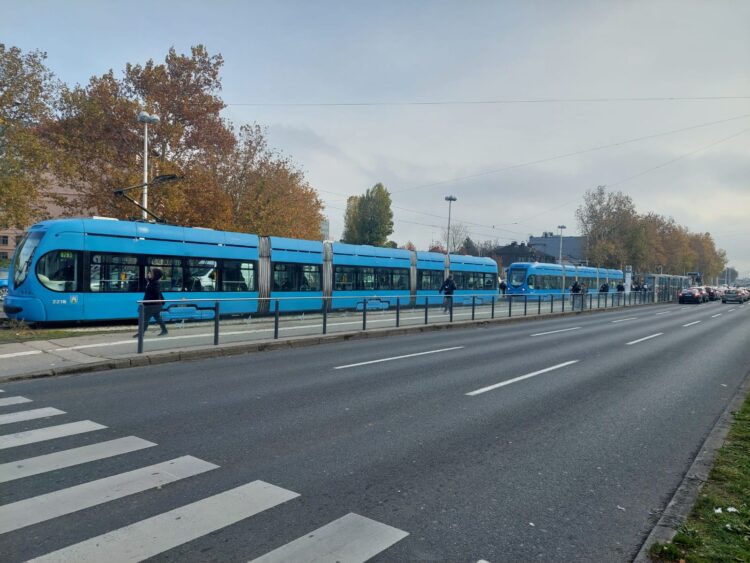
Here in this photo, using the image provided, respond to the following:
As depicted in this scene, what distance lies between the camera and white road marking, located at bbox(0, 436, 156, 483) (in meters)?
4.27

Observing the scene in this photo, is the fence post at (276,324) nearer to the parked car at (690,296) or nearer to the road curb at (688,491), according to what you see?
the road curb at (688,491)

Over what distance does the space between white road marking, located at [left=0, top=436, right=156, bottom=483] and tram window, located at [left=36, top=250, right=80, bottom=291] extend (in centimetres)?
1175

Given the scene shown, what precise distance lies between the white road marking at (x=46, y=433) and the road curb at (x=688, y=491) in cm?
551

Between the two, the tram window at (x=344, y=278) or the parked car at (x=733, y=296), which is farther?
the parked car at (x=733, y=296)

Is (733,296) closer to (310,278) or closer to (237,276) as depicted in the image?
(310,278)

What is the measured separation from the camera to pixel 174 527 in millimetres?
3357

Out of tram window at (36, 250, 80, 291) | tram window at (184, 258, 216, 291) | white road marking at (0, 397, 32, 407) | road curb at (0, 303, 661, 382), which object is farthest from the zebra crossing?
tram window at (184, 258, 216, 291)

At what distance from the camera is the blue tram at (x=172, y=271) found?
14.5 m

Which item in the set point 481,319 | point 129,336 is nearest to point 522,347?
point 481,319

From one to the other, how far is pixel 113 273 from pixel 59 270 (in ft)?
5.00

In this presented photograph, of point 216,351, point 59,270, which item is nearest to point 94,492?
point 216,351

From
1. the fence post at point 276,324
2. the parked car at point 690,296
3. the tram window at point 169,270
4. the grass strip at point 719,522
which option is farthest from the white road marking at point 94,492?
the parked car at point 690,296

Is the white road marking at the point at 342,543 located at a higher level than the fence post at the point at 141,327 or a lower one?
lower

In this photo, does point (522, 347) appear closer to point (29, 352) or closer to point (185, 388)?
point (185, 388)
